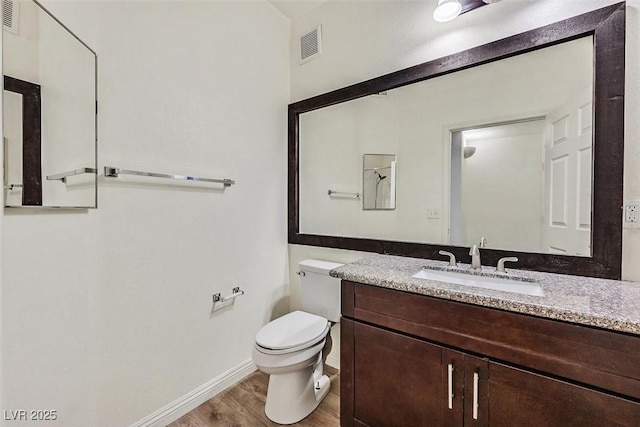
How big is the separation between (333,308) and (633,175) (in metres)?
1.58

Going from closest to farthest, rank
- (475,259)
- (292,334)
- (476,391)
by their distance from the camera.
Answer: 1. (476,391)
2. (475,259)
3. (292,334)

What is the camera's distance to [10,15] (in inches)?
41.1

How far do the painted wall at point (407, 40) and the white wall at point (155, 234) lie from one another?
0.95 ft

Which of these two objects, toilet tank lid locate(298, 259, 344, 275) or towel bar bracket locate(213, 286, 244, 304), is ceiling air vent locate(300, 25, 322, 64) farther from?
towel bar bracket locate(213, 286, 244, 304)

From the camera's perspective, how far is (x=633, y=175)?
1.22m

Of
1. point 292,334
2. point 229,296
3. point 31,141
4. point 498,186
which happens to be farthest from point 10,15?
point 498,186

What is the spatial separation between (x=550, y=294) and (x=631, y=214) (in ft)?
1.69

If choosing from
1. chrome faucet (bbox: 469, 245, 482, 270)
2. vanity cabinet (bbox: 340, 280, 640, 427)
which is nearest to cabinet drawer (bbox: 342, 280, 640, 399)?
vanity cabinet (bbox: 340, 280, 640, 427)

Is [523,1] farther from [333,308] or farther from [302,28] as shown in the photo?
[333,308]

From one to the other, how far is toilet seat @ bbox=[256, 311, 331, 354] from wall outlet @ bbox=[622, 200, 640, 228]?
58.0 inches

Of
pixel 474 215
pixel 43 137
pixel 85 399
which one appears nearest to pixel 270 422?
pixel 85 399

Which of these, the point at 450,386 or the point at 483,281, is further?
the point at 483,281

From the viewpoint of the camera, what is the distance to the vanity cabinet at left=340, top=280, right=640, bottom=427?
916 millimetres

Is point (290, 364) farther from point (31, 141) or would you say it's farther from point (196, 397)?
point (31, 141)
